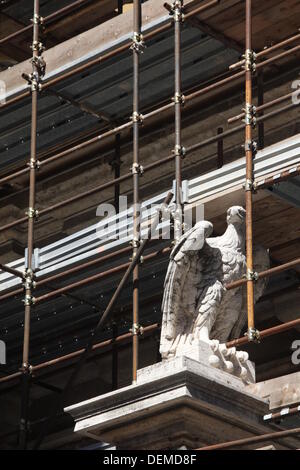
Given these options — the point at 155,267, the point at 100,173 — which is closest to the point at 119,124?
the point at 100,173

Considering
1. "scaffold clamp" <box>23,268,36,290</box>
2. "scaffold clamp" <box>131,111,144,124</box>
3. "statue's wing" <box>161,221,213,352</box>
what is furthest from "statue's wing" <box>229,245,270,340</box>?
"scaffold clamp" <box>23,268,36,290</box>

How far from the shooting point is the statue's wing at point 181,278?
2689cm

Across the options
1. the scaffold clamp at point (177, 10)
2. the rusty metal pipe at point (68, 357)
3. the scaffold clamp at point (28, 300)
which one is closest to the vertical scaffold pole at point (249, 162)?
the scaffold clamp at point (177, 10)

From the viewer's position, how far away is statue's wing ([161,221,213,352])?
88.2 ft

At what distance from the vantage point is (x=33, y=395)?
34.0 metres

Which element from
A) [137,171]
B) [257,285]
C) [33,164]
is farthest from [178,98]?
[257,285]

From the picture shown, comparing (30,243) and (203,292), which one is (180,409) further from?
(30,243)

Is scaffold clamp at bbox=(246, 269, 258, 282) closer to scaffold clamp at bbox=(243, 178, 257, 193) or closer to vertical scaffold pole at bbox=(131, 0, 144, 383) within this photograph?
scaffold clamp at bbox=(243, 178, 257, 193)

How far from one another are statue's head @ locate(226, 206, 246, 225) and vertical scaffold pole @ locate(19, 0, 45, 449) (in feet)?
9.91

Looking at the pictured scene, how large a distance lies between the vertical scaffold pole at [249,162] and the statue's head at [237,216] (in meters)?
0.10

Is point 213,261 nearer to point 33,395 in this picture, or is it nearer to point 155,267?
point 155,267

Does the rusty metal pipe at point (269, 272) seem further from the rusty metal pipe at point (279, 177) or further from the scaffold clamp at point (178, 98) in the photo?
the scaffold clamp at point (178, 98)

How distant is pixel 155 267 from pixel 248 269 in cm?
245
